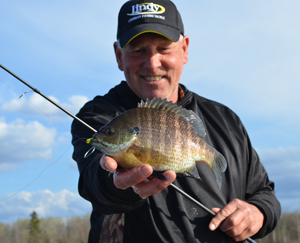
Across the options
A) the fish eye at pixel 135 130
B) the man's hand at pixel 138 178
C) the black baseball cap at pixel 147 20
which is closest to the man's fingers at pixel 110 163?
the man's hand at pixel 138 178

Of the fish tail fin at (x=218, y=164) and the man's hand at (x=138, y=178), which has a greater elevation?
the fish tail fin at (x=218, y=164)

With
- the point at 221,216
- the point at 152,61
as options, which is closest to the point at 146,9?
the point at 152,61

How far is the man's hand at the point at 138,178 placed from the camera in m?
2.03

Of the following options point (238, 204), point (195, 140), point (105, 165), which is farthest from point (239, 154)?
point (105, 165)

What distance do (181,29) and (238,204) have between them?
2524 mm

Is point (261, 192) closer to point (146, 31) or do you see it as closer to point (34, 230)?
point (146, 31)

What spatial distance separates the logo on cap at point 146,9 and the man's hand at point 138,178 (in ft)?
7.80

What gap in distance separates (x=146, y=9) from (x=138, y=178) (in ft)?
8.52

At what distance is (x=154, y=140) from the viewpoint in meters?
2.28

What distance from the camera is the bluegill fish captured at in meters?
2.22

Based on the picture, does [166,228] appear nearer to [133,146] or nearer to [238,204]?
[238,204]

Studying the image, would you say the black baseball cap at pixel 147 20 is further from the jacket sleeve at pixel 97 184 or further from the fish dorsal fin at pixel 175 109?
Answer: the fish dorsal fin at pixel 175 109

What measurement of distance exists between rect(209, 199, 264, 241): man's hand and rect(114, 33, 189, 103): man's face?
5.57 feet

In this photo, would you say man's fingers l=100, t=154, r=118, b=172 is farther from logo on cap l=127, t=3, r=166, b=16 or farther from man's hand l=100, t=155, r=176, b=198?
logo on cap l=127, t=3, r=166, b=16
